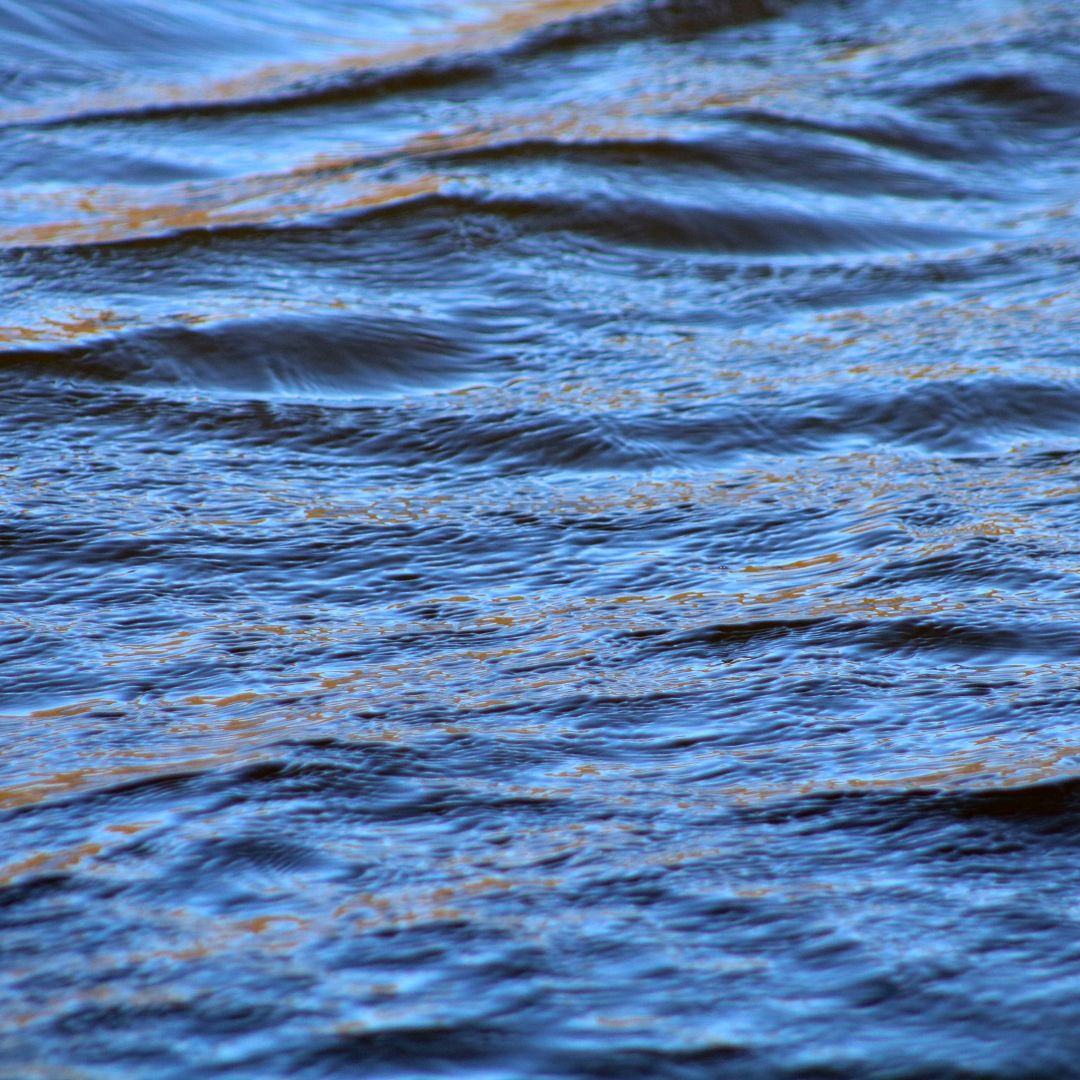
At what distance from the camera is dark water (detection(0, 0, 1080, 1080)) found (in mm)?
1569

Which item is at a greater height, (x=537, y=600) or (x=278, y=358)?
(x=278, y=358)

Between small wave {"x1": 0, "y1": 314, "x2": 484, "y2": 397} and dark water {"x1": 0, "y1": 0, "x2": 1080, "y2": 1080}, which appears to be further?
small wave {"x1": 0, "y1": 314, "x2": 484, "y2": 397}

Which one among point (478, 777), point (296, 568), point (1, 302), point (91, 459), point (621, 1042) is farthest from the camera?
point (1, 302)

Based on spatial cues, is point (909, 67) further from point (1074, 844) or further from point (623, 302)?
point (1074, 844)

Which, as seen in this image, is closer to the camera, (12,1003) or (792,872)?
(12,1003)

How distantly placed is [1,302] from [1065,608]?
2.55m

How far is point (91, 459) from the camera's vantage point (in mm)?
3035

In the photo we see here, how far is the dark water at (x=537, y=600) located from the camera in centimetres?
157

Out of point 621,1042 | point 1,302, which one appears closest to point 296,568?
point 621,1042

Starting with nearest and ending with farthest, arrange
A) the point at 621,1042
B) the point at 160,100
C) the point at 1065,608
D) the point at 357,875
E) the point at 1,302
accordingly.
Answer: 1. the point at 621,1042
2. the point at 357,875
3. the point at 1065,608
4. the point at 1,302
5. the point at 160,100

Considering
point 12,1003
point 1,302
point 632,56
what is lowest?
point 12,1003

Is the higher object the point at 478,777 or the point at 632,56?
the point at 632,56

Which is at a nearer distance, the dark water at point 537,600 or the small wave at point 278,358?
the dark water at point 537,600

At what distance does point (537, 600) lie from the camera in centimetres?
251
